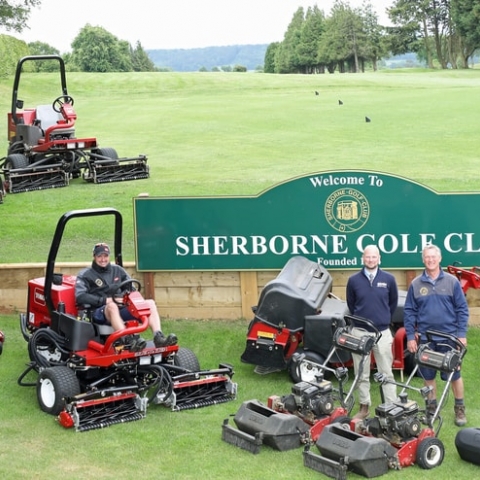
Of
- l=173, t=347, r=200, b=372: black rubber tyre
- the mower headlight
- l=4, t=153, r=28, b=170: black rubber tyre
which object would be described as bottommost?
l=173, t=347, r=200, b=372: black rubber tyre

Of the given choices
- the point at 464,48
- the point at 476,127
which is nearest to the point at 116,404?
the point at 476,127

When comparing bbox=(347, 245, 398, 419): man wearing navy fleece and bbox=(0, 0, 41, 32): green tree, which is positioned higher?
bbox=(0, 0, 41, 32): green tree

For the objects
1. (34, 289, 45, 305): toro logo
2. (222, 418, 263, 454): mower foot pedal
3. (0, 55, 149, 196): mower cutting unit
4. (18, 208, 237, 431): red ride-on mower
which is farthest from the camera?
(0, 55, 149, 196): mower cutting unit

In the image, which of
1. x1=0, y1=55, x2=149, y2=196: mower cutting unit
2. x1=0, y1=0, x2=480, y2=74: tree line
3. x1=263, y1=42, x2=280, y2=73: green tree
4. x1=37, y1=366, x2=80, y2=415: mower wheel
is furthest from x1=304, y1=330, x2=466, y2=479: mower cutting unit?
x1=263, y1=42, x2=280, y2=73: green tree

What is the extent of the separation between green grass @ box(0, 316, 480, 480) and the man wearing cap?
2.42 feet

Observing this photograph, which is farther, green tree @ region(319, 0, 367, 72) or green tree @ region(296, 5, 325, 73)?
green tree @ region(296, 5, 325, 73)

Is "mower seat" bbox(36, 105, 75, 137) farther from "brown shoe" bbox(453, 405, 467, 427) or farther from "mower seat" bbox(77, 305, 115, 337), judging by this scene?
"brown shoe" bbox(453, 405, 467, 427)

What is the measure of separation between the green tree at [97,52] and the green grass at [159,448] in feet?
317

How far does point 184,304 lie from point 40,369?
9.68ft

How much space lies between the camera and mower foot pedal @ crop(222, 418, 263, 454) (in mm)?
8656

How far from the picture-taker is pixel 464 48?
317 feet

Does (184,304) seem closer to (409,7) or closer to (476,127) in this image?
(476,127)

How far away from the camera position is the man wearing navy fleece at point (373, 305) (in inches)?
379

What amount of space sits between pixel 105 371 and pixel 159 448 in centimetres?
147
